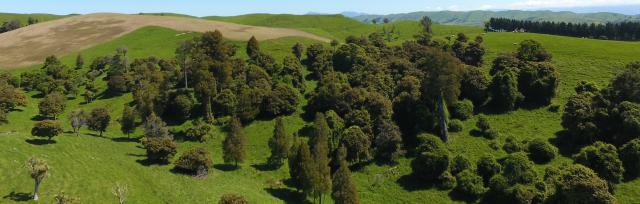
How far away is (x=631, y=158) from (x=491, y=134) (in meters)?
21.6

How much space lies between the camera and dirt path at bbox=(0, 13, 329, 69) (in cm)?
14000

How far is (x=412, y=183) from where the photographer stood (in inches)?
2608

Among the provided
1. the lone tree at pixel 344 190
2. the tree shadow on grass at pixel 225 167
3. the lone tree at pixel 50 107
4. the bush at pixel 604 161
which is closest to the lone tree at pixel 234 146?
the tree shadow on grass at pixel 225 167

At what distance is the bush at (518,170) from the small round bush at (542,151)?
19.4 feet

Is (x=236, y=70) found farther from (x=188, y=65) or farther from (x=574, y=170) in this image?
(x=574, y=170)

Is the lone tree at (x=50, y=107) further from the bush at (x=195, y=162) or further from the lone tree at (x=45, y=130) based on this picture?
the bush at (x=195, y=162)

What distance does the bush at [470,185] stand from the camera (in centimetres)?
6116

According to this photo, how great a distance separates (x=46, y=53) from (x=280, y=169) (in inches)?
4485

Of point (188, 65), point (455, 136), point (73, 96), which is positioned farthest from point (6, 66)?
point (455, 136)

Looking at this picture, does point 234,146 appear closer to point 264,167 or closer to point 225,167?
point 225,167

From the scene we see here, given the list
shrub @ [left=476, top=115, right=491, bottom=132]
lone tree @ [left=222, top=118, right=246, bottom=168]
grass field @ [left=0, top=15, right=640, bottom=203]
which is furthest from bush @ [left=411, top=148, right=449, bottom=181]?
lone tree @ [left=222, top=118, right=246, bottom=168]

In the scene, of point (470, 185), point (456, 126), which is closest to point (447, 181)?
point (470, 185)

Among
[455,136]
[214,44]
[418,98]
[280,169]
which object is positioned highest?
[214,44]

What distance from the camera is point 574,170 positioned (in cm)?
5484
